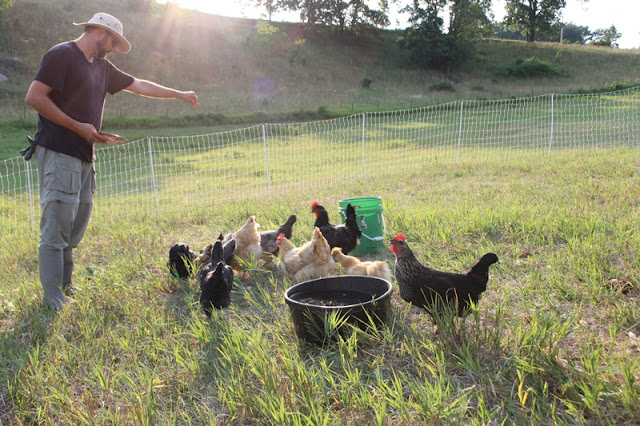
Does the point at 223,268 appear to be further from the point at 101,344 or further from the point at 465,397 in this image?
the point at 465,397

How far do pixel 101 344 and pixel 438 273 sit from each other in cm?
235

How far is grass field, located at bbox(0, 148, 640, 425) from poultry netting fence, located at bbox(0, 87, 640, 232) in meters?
4.16

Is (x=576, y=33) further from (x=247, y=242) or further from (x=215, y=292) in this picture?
(x=215, y=292)

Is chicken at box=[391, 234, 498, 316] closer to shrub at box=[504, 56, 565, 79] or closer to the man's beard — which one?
the man's beard

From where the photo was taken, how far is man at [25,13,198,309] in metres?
3.64

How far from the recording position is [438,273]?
→ 125 inches

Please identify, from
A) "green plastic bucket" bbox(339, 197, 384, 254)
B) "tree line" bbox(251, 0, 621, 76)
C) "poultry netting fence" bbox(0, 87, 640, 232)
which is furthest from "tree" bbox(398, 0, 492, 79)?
"green plastic bucket" bbox(339, 197, 384, 254)

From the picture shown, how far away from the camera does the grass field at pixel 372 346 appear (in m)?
2.28

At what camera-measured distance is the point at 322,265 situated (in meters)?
4.18

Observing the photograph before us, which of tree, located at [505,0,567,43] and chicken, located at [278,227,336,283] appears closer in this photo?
chicken, located at [278,227,336,283]

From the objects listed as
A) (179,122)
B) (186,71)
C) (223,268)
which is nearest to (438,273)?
(223,268)

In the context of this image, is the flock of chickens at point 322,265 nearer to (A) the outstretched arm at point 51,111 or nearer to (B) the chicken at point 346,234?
(B) the chicken at point 346,234

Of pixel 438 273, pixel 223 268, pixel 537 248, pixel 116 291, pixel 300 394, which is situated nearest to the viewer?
pixel 300 394

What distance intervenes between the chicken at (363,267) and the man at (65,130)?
2273 millimetres
